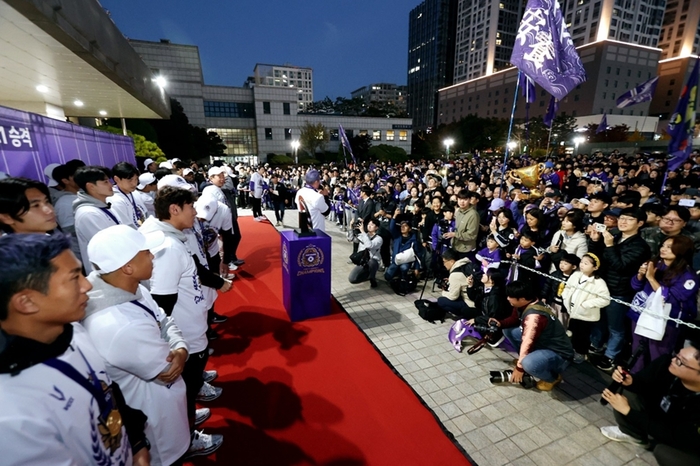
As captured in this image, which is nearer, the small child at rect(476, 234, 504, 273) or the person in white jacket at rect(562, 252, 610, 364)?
the person in white jacket at rect(562, 252, 610, 364)

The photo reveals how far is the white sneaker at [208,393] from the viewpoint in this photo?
3.58m

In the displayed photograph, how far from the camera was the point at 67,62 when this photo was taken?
6.55m

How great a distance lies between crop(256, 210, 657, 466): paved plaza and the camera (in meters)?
2.91

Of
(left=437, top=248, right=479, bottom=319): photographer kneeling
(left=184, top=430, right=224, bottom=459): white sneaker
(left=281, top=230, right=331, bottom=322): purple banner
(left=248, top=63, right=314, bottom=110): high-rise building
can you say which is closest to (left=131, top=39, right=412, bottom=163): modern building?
(left=281, top=230, right=331, bottom=322): purple banner

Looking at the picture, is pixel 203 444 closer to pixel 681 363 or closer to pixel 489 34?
pixel 681 363

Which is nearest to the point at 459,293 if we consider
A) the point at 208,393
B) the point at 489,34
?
the point at 208,393

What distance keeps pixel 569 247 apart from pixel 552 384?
2.27 meters

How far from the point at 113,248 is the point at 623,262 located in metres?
5.39

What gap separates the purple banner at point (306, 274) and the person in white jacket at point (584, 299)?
11.4 ft

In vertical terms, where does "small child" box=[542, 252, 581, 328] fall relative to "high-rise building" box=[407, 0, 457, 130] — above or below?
below

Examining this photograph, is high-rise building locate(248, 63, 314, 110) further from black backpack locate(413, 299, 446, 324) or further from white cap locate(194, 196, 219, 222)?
black backpack locate(413, 299, 446, 324)

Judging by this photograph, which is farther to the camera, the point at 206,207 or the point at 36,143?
the point at 36,143

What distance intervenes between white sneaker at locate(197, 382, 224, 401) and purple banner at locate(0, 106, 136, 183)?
4755 millimetres

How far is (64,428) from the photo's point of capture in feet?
4.18
